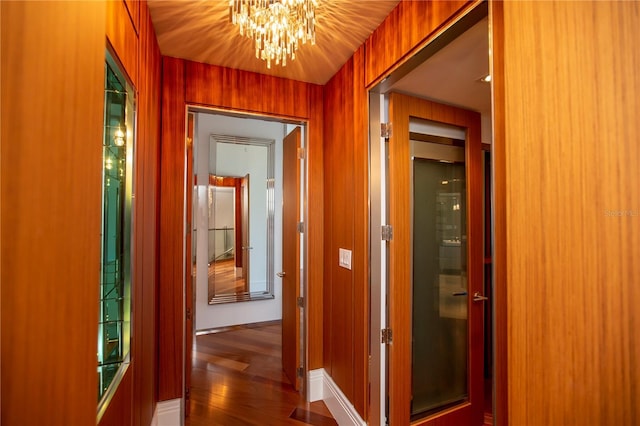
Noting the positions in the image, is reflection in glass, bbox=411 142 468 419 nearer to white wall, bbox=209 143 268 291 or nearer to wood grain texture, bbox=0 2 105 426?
wood grain texture, bbox=0 2 105 426

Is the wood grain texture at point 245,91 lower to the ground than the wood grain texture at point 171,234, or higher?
higher

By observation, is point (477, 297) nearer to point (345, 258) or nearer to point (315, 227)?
point (345, 258)

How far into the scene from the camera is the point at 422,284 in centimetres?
199

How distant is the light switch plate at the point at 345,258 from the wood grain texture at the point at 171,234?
120 centimetres

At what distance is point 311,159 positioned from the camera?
8.04 feet

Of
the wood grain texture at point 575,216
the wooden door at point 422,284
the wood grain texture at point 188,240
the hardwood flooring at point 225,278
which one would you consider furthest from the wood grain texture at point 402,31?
the hardwood flooring at point 225,278

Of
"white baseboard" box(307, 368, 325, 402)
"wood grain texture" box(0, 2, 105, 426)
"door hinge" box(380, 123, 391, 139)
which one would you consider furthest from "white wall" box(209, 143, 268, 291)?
"wood grain texture" box(0, 2, 105, 426)

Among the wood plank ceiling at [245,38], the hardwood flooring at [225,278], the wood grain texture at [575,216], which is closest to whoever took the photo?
the wood grain texture at [575,216]

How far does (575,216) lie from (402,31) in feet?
4.08

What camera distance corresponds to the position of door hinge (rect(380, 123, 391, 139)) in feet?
6.00

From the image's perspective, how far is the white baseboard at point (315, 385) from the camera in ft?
7.66

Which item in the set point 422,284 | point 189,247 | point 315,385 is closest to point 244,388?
point 315,385

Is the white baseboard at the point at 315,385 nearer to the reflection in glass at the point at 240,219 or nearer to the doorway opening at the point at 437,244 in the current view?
the doorway opening at the point at 437,244

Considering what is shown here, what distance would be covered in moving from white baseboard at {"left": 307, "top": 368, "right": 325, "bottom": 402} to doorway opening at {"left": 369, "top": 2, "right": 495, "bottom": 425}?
727mm
